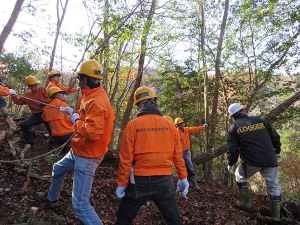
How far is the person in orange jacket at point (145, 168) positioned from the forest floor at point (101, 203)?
132 centimetres

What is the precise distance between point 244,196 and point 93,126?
4.34 metres

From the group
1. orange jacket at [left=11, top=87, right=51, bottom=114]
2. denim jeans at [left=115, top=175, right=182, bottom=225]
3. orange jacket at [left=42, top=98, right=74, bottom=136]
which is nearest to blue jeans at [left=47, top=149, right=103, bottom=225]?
denim jeans at [left=115, top=175, right=182, bottom=225]

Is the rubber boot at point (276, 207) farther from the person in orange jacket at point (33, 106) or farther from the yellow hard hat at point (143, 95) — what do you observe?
the person in orange jacket at point (33, 106)

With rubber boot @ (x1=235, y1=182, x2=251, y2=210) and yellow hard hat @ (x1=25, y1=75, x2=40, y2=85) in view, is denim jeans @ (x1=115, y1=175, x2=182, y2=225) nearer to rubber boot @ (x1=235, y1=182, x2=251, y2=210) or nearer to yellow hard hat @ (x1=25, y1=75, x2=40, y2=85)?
rubber boot @ (x1=235, y1=182, x2=251, y2=210)

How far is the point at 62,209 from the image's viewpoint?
394 centimetres

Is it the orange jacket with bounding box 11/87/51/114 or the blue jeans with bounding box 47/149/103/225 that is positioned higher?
the orange jacket with bounding box 11/87/51/114

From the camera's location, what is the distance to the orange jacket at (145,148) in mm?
2924

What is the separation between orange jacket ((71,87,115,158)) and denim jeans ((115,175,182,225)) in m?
0.65

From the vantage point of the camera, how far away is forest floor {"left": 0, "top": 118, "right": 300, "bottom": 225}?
373 centimetres

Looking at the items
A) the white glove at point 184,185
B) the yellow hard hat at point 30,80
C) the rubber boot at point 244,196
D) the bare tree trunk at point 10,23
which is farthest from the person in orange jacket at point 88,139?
the bare tree trunk at point 10,23

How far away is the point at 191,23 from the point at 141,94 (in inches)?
411

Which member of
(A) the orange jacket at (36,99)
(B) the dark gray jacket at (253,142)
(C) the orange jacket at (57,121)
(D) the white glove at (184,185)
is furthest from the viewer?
(A) the orange jacket at (36,99)

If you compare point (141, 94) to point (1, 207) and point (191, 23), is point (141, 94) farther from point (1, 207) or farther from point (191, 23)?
point (191, 23)

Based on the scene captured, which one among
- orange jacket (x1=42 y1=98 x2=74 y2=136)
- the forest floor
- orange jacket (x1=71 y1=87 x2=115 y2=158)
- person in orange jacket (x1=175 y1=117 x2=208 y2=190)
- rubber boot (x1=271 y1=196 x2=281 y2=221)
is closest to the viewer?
orange jacket (x1=71 y1=87 x2=115 y2=158)
